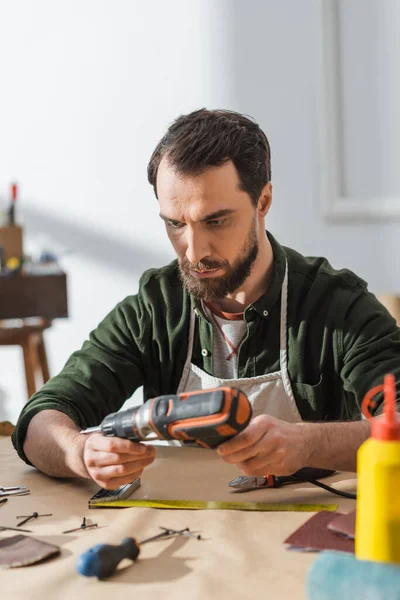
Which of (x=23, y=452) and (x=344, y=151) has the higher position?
(x=344, y=151)

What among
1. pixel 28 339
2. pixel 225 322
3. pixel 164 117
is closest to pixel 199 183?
pixel 225 322

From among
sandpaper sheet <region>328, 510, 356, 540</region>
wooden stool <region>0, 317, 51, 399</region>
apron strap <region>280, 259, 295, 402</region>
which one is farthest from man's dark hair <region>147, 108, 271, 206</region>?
wooden stool <region>0, 317, 51, 399</region>

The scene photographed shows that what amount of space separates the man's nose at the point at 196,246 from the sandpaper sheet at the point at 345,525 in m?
0.69

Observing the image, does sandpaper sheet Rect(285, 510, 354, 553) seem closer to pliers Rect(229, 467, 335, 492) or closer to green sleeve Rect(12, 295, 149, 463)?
pliers Rect(229, 467, 335, 492)

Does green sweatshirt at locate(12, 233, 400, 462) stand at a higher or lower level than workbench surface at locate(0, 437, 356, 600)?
higher

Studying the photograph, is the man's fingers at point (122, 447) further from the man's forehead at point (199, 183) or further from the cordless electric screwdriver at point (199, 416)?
the man's forehead at point (199, 183)

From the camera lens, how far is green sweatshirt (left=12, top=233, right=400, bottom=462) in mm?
1709

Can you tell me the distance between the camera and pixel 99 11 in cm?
395

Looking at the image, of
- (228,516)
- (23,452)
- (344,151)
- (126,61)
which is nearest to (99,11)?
(126,61)

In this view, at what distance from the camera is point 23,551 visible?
1.12 metres

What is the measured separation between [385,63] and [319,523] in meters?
2.79

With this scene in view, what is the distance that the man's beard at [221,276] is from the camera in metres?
1.73

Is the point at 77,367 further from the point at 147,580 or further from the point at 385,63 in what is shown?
the point at 385,63

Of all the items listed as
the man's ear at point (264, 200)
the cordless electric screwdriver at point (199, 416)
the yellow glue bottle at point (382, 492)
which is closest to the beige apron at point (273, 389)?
the man's ear at point (264, 200)
